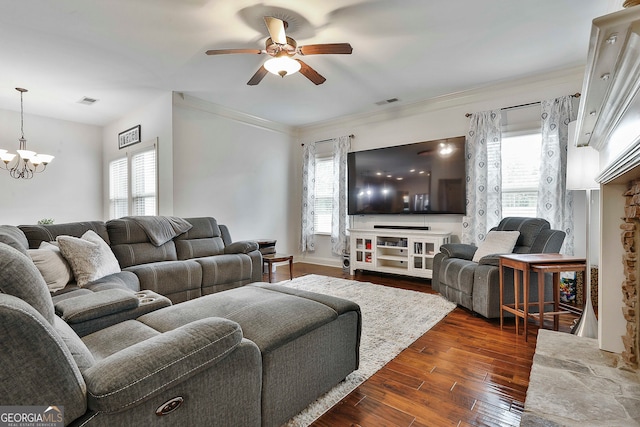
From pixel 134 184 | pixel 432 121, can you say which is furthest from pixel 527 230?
pixel 134 184

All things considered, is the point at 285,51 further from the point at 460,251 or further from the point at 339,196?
the point at 339,196

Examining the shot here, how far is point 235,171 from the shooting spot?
510 cm

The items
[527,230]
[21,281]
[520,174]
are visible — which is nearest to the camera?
[21,281]

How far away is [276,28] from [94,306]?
2.19 meters

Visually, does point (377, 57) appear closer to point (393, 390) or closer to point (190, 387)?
point (393, 390)

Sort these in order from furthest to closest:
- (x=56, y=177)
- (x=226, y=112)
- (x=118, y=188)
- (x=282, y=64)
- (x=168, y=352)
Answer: (x=118, y=188) < (x=56, y=177) < (x=226, y=112) < (x=282, y=64) < (x=168, y=352)

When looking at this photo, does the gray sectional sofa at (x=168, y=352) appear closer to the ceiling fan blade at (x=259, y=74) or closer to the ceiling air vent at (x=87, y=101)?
→ the ceiling fan blade at (x=259, y=74)

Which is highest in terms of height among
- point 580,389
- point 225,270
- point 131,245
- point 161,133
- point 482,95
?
point 482,95

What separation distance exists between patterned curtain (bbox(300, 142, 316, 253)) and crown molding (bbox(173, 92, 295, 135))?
61cm

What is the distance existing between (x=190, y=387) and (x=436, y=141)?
4.27m

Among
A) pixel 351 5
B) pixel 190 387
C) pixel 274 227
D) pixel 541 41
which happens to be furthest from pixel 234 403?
pixel 274 227

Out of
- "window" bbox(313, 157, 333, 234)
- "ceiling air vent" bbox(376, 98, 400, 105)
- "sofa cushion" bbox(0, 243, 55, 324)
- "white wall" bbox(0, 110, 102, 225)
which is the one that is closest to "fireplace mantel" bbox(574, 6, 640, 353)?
"sofa cushion" bbox(0, 243, 55, 324)

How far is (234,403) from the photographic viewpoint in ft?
3.92

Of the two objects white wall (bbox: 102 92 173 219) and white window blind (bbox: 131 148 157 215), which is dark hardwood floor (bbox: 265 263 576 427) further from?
white window blind (bbox: 131 148 157 215)
